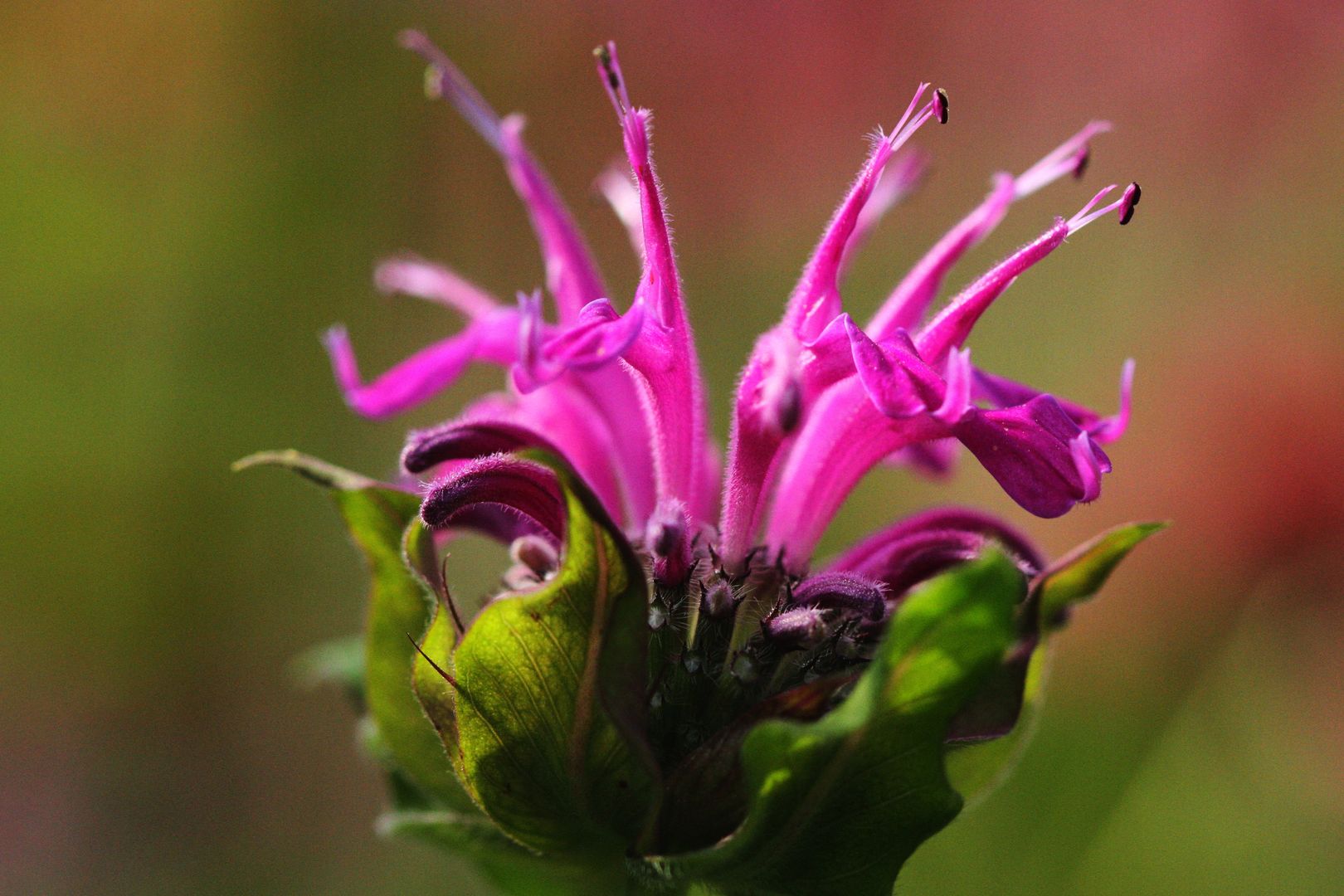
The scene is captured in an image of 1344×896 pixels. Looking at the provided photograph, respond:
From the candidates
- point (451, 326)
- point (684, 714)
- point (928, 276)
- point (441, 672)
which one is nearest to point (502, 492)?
point (441, 672)

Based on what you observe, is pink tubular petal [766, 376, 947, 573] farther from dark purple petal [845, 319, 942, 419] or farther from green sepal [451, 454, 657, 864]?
green sepal [451, 454, 657, 864]

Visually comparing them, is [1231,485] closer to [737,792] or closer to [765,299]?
[765,299]

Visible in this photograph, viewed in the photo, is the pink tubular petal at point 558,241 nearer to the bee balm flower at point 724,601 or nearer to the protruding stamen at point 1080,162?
the bee balm flower at point 724,601

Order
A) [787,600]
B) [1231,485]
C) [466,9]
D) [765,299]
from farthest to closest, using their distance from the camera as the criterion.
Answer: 1. [466,9]
2. [765,299]
3. [1231,485]
4. [787,600]

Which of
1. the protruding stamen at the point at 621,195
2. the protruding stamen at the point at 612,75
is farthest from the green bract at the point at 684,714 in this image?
the protruding stamen at the point at 621,195

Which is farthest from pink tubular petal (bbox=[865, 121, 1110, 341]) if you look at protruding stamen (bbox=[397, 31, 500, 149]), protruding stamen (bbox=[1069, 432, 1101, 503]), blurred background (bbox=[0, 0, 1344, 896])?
blurred background (bbox=[0, 0, 1344, 896])

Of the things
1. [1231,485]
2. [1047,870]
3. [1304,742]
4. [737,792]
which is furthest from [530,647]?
[1231,485]
